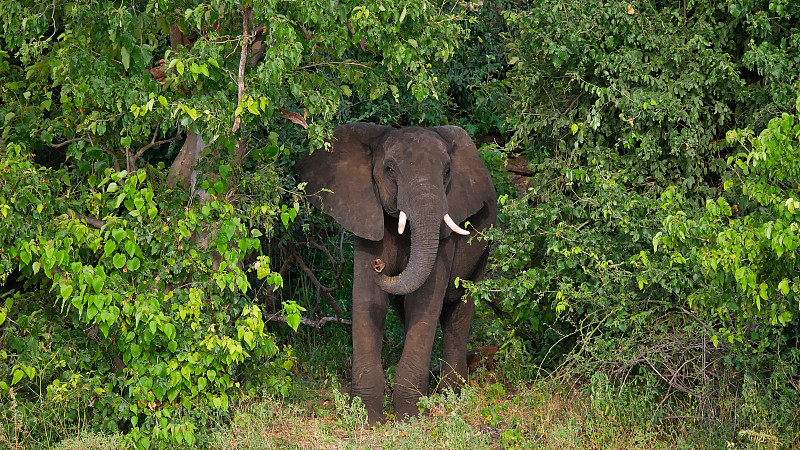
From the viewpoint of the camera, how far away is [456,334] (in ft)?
31.9

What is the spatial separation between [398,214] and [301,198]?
968 mm

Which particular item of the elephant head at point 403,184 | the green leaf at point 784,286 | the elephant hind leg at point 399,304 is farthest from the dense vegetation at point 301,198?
the elephant hind leg at point 399,304

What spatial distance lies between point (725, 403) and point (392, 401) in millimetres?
2947

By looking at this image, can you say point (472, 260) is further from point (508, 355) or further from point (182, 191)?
point (182, 191)

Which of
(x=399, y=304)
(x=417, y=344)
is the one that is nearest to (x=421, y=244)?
(x=417, y=344)

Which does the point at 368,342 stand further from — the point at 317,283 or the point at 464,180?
the point at 317,283

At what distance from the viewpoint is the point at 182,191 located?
25.8 ft

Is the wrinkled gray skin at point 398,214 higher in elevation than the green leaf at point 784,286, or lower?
lower

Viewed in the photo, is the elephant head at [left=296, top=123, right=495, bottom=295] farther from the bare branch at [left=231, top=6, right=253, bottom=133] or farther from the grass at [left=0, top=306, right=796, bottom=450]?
the bare branch at [left=231, top=6, right=253, bottom=133]

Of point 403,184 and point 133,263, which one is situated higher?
point 403,184

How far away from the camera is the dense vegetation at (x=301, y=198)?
7004 millimetres

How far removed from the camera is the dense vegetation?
23.0 ft

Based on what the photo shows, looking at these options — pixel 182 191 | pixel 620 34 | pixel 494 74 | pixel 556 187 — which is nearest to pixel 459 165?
pixel 556 187

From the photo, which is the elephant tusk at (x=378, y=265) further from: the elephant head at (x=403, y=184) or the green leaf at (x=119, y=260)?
the green leaf at (x=119, y=260)
